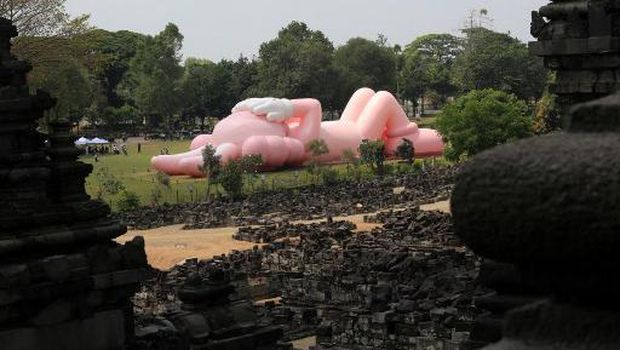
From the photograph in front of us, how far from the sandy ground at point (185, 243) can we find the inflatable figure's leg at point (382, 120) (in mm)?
20742

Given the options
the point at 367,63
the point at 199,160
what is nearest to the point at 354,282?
the point at 199,160

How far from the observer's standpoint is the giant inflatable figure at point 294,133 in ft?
167

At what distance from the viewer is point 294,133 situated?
55.2m

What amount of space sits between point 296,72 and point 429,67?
34.7m

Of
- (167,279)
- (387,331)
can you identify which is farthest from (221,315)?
(167,279)

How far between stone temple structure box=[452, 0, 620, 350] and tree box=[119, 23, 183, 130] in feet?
255

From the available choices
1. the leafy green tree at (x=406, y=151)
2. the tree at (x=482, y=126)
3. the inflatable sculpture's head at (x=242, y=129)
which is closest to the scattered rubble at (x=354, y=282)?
the tree at (x=482, y=126)

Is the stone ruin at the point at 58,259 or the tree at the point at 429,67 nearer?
the stone ruin at the point at 58,259

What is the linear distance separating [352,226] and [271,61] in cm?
4776

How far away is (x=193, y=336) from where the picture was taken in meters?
10.1

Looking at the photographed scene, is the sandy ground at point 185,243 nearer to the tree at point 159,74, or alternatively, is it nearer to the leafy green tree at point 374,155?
the leafy green tree at point 374,155

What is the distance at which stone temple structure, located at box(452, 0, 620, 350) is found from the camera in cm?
197

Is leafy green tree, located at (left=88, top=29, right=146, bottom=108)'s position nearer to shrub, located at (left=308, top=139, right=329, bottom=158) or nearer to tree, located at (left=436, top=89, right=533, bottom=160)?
shrub, located at (left=308, top=139, right=329, bottom=158)

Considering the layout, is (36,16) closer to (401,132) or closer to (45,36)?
(45,36)
